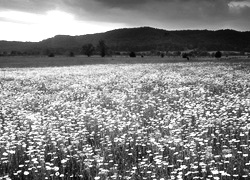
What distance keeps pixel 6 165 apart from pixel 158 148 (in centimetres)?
344

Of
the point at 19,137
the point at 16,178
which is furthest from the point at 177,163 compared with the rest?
the point at 19,137

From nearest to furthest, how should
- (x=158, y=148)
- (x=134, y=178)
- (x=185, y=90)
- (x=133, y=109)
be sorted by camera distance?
1. (x=134, y=178)
2. (x=158, y=148)
3. (x=133, y=109)
4. (x=185, y=90)

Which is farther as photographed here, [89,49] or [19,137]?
[89,49]

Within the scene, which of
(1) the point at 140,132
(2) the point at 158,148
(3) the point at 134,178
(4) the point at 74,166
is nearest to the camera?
(3) the point at 134,178

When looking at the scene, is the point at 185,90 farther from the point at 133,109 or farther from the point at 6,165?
the point at 6,165

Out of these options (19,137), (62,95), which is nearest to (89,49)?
(62,95)

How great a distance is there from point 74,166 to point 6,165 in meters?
1.55

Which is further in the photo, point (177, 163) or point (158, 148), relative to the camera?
point (158, 148)

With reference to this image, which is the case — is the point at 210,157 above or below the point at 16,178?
above

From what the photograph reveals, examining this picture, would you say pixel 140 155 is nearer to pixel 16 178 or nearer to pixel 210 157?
pixel 210 157

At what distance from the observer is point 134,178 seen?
18.1ft

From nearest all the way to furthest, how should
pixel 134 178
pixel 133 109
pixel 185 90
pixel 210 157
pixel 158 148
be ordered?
1. pixel 134 178
2. pixel 210 157
3. pixel 158 148
4. pixel 133 109
5. pixel 185 90

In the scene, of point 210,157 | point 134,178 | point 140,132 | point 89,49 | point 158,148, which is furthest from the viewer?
point 89,49

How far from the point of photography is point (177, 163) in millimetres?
6133
